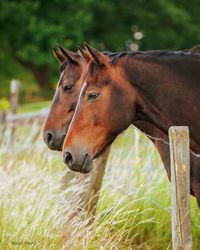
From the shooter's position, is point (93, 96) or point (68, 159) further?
A: point (93, 96)

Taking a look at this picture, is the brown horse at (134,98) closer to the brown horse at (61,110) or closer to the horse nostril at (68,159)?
the horse nostril at (68,159)

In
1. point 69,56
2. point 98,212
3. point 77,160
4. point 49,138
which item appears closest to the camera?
point 77,160

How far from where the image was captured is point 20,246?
4590mm

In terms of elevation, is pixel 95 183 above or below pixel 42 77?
below

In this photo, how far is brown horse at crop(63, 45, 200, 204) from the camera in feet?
14.7

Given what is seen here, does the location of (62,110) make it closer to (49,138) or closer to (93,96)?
(49,138)

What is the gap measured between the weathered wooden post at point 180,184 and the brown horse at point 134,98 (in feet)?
2.49

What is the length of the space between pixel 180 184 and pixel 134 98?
0.94 meters

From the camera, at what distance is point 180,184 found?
3.83 meters

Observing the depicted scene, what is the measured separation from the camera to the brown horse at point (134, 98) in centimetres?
447

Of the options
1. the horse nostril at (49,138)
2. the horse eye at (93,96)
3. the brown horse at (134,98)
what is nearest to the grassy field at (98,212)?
the horse nostril at (49,138)

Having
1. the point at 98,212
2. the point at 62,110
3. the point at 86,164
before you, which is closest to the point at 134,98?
the point at 86,164

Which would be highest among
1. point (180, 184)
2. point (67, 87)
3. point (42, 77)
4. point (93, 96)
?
point (42, 77)

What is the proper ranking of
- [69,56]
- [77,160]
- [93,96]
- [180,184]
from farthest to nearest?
[69,56] < [93,96] < [77,160] < [180,184]
